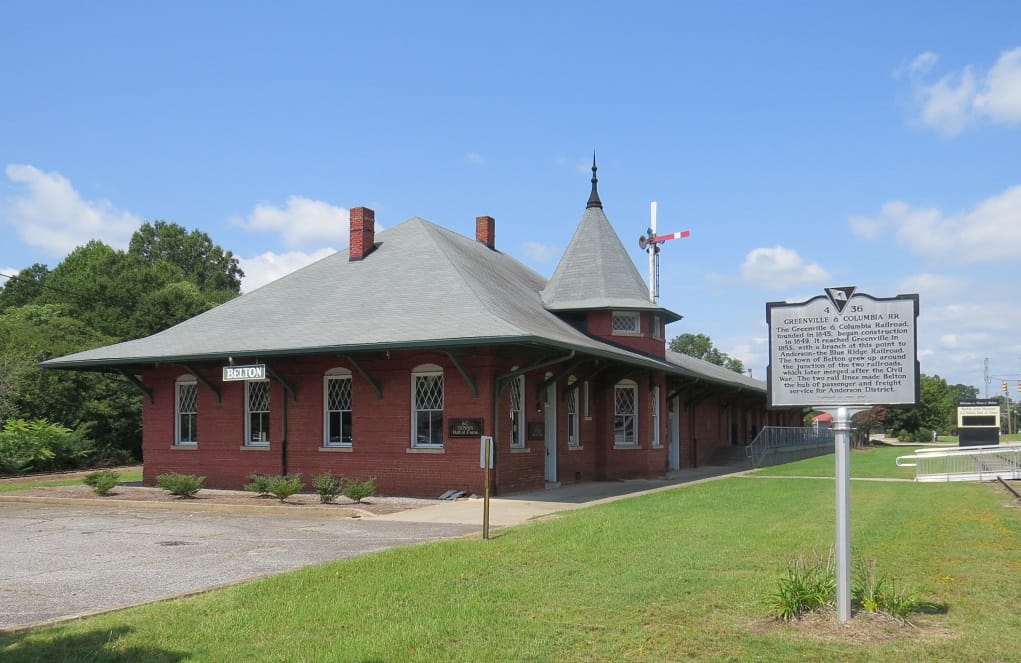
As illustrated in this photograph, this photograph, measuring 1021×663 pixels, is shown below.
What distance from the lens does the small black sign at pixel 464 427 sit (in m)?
18.7

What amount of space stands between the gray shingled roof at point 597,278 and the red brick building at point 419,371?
0.19 feet

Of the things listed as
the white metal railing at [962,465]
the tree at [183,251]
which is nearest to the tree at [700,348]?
the tree at [183,251]

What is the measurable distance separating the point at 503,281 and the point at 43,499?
12.4m

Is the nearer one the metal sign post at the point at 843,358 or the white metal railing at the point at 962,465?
the metal sign post at the point at 843,358

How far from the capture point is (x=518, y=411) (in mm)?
20156

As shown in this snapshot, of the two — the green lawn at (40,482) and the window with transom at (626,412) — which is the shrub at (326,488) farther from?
the green lawn at (40,482)

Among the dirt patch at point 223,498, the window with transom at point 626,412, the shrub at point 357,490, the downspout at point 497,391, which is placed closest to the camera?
the dirt patch at point 223,498

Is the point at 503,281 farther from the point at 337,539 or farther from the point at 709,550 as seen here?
the point at 709,550

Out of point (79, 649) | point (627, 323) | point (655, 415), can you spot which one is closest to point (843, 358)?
point (79, 649)

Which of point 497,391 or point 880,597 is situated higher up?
point 497,391

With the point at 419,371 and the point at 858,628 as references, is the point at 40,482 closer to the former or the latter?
the point at 419,371

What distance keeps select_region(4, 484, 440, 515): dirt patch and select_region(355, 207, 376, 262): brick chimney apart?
7534 mm

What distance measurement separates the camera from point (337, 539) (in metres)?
12.5

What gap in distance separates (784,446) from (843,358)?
107 ft
